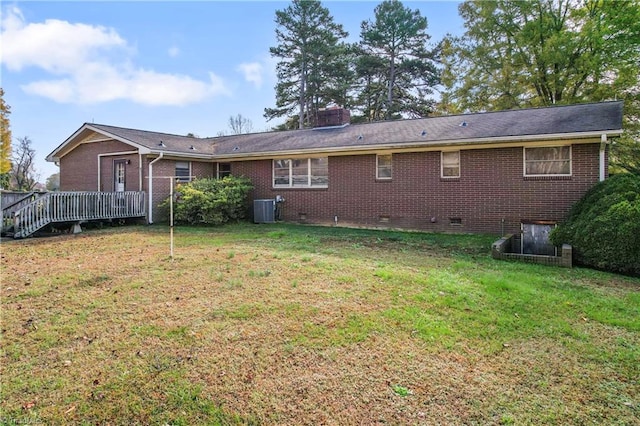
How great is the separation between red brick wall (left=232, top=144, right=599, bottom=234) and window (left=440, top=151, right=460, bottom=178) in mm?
149

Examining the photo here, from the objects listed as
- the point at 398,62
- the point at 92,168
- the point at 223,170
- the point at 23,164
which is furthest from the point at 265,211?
the point at 23,164

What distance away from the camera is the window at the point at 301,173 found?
45.4 ft

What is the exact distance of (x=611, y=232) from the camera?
6914mm

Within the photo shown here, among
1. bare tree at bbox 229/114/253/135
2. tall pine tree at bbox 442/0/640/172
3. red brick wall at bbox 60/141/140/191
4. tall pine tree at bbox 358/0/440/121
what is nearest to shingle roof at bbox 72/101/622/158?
red brick wall at bbox 60/141/140/191

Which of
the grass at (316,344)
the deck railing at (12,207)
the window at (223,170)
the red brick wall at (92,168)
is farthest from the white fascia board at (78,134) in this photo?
the grass at (316,344)

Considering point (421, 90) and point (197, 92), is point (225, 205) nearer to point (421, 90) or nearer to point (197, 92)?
point (197, 92)

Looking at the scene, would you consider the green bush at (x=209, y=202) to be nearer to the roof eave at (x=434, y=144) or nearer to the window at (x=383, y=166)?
the roof eave at (x=434, y=144)

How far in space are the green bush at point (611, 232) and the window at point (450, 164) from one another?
3973mm

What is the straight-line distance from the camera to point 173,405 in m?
2.87

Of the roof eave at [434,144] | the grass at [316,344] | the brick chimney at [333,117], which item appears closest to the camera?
the grass at [316,344]

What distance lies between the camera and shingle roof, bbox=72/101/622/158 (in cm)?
1043

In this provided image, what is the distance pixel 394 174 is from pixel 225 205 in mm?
5924

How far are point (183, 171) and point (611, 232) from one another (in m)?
13.5

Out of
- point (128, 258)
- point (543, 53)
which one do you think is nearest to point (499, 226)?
point (128, 258)
